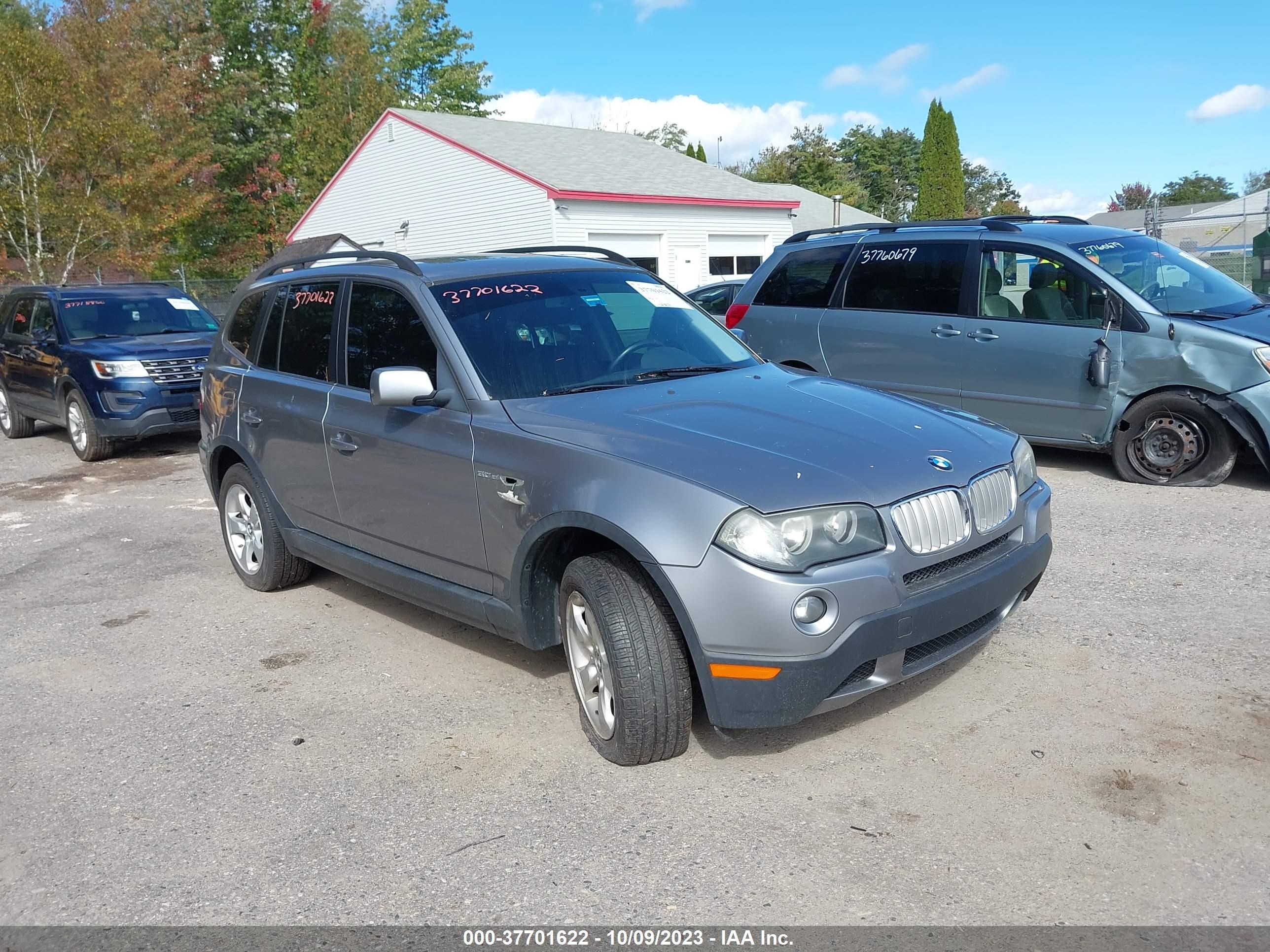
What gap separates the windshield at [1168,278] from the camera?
24.6 ft

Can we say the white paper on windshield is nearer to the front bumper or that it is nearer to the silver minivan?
the front bumper

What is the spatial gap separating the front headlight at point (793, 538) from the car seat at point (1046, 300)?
508 centimetres

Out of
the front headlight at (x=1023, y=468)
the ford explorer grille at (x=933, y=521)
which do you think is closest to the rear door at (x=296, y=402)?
the ford explorer grille at (x=933, y=521)

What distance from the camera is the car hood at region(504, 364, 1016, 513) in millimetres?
3416

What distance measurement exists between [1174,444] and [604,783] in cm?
552

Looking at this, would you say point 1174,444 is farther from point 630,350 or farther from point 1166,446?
point 630,350

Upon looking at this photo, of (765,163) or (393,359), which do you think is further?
(765,163)

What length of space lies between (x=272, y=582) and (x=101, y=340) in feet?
22.2

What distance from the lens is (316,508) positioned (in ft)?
17.1

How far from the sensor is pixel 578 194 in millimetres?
21531

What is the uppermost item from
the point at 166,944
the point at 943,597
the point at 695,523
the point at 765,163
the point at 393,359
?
the point at 765,163

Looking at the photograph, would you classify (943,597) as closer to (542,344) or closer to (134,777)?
(542,344)

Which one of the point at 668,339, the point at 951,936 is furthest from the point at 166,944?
the point at 668,339

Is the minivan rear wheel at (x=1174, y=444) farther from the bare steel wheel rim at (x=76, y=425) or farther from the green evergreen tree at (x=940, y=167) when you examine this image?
the green evergreen tree at (x=940, y=167)
